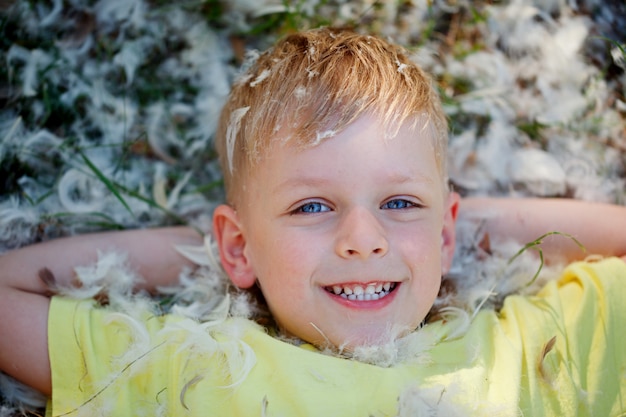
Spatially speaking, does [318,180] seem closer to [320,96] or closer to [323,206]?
[323,206]

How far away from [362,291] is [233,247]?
1.67 feet

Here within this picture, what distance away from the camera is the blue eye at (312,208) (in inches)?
86.4

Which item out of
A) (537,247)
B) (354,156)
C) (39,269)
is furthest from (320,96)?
(39,269)

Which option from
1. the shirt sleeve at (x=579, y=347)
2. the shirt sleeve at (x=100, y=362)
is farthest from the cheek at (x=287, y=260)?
the shirt sleeve at (x=579, y=347)

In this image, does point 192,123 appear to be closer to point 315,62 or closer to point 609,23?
point 315,62

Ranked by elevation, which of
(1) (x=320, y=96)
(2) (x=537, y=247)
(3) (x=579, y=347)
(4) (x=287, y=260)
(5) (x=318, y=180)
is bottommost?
(3) (x=579, y=347)

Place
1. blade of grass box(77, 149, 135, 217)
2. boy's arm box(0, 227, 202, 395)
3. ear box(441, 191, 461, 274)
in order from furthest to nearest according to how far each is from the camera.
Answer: blade of grass box(77, 149, 135, 217), ear box(441, 191, 461, 274), boy's arm box(0, 227, 202, 395)

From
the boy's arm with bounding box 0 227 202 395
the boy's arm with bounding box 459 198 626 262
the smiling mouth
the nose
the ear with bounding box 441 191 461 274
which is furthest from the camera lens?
the boy's arm with bounding box 459 198 626 262

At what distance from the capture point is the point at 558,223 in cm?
267

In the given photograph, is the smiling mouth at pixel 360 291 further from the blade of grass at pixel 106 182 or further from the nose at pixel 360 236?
the blade of grass at pixel 106 182

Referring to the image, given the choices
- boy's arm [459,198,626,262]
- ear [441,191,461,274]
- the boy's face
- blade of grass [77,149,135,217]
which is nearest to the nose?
the boy's face

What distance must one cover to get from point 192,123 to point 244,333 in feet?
4.02

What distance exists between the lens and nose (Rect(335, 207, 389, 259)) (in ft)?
6.80

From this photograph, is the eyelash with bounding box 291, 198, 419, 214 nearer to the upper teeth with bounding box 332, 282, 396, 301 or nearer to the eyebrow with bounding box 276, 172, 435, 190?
the eyebrow with bounding box 276, 172, 435, 190
